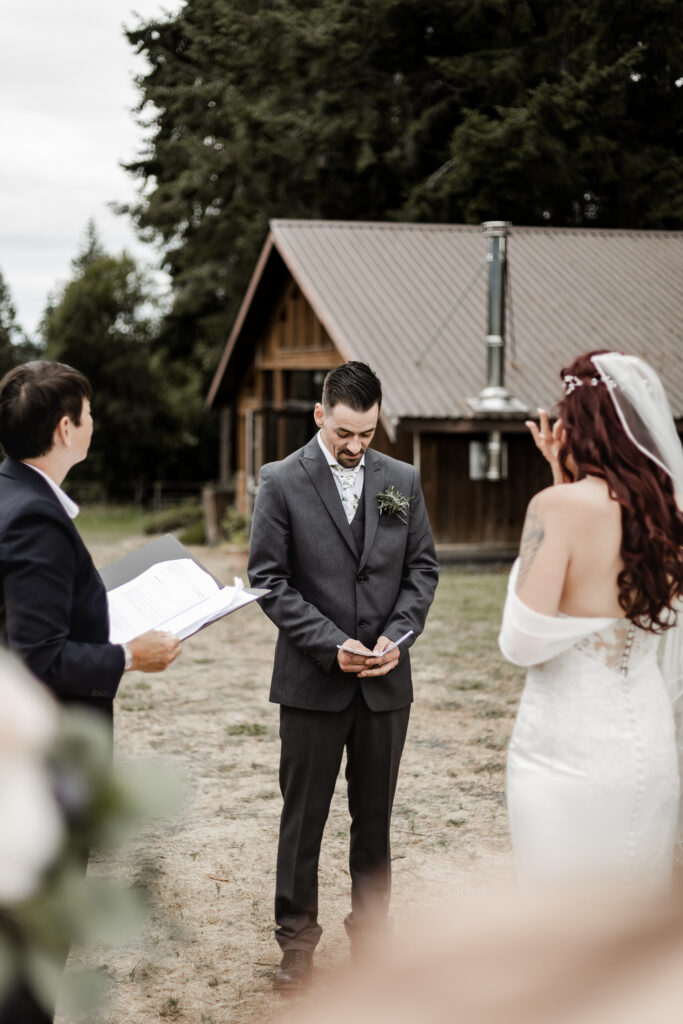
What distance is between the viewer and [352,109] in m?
23.8

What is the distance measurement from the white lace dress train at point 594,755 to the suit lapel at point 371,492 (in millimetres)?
1009

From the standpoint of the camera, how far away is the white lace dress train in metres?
2.86

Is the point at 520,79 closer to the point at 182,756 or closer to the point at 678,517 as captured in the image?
the point at 182,756

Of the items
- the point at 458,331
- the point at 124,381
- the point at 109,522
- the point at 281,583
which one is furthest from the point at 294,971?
the point at 124,381

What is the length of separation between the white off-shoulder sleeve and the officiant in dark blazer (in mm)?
878

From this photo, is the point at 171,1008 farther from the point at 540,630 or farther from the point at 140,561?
the point at 540,630

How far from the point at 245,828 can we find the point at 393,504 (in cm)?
241

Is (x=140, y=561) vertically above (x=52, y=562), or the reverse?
(x=52, y=562)

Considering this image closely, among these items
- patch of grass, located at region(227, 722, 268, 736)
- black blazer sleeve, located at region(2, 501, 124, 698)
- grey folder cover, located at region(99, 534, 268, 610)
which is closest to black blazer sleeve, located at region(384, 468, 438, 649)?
grey folder cover, located at region(99, 534, 268, 610)

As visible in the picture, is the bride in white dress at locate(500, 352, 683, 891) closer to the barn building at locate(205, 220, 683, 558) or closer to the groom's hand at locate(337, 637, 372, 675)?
the groom's hand at locate(337, 637, 372, 675)

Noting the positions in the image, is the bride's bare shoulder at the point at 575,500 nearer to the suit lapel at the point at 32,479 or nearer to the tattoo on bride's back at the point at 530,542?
the tattoo on bride's back at the point at 530,542

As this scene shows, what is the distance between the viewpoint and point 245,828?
219 inches

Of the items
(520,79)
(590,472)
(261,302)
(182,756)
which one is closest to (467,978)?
(590,472)

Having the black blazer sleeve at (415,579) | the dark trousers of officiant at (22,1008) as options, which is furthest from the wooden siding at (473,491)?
the dark trousers of officiant at (22,1008)
